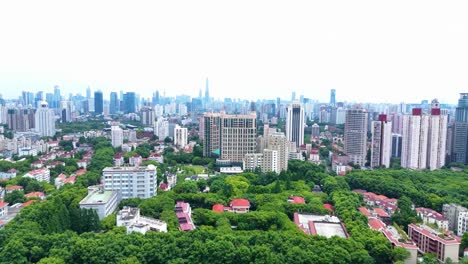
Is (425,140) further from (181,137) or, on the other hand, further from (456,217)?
(181,137)

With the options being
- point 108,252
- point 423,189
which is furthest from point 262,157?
point 108,252

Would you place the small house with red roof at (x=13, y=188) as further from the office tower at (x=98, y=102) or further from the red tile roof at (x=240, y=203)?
the office tower at (x=98, y=102)

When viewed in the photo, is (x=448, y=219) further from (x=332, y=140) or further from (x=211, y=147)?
(x=332, y=140)

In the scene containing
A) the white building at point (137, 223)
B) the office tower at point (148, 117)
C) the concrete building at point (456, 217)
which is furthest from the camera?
the office tower at point (148, 117)

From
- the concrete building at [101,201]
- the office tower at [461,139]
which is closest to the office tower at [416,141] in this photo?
the office tower at [461,139]

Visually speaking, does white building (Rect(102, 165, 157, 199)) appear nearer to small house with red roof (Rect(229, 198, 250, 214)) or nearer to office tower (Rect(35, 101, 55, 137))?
small house with red roof (Rect(229, 198, 250, 214))

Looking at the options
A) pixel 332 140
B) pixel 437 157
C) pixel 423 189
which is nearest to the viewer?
pixel 423 189
